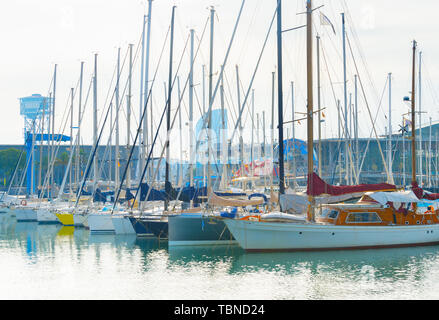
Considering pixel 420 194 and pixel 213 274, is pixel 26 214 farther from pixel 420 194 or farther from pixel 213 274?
pixel 420 194

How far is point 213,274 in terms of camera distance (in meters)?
28.2

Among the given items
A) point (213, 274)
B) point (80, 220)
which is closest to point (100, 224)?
point (80, 220)

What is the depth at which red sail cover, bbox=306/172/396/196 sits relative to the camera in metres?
32.2

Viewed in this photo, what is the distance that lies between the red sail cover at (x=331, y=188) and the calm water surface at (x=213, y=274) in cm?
319

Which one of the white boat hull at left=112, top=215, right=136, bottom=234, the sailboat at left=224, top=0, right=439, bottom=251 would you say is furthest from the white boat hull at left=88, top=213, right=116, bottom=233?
the sailboat at left=224, top=0, right=439, bottom=251

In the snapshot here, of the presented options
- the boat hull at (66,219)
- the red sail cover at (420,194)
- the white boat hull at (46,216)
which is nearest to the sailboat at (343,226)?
the red sail cover at (420,194)

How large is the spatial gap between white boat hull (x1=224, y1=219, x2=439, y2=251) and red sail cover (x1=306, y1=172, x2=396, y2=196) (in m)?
1.81

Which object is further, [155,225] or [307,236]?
[155,225]

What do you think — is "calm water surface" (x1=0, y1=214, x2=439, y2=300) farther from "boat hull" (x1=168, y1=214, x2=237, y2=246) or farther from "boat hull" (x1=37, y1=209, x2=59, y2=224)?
"boat hull" (x1=37, y1=209, x2=59, y2=224)

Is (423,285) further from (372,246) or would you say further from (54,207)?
(54,207)

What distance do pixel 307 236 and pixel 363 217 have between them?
3652 millimetres

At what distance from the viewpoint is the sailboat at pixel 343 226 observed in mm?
31609

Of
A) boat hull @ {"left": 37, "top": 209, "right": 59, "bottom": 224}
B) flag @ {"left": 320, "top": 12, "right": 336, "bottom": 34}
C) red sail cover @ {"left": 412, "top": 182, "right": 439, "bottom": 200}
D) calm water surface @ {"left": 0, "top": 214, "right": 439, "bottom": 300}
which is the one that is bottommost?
calm water surface @ {"left": 0, "top": 214, "right": 439, "bottom": 300}

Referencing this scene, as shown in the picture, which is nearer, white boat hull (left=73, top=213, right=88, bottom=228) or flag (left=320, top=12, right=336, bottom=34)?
flag (left=320, top=12, right=336, bottom=34)
